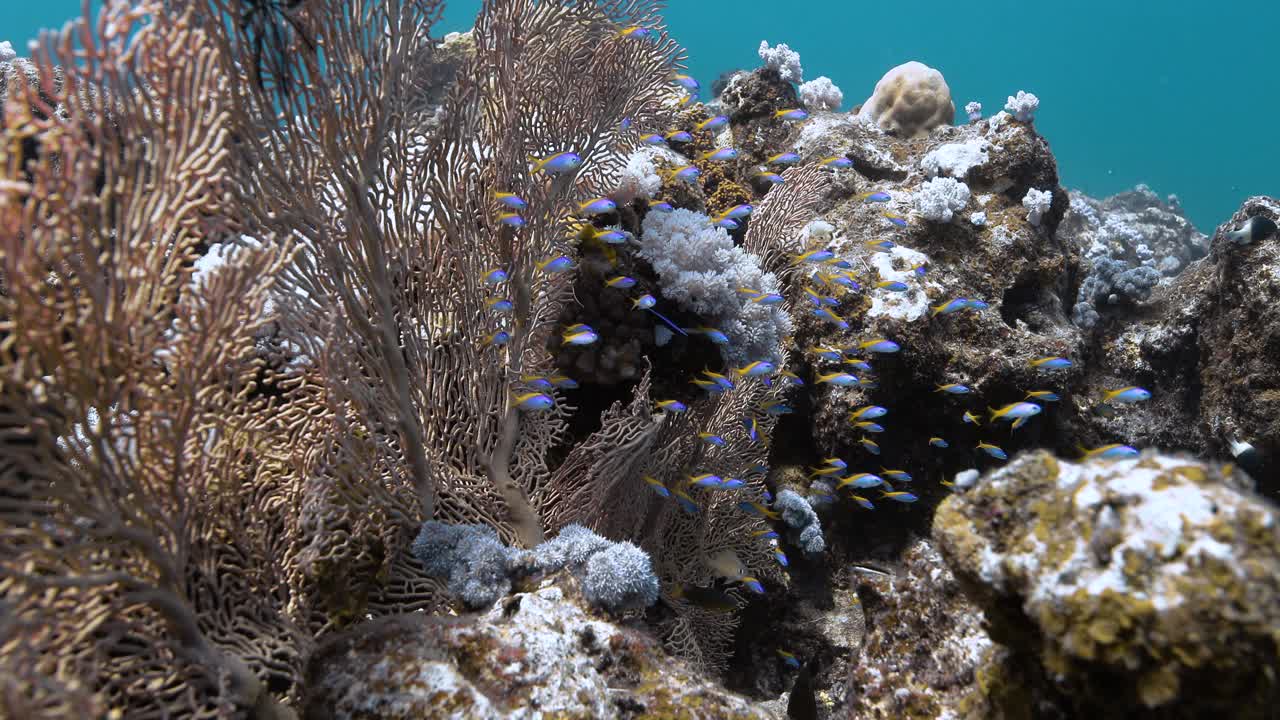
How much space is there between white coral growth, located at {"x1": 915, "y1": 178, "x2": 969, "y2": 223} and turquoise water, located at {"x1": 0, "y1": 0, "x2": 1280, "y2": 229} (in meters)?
73.3

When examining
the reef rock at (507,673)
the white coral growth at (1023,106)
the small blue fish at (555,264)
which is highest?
the white coral growth at (1023,106)

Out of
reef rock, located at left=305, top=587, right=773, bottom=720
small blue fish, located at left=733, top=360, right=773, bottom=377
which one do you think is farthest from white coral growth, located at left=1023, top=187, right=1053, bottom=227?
reef rock, located at left=305, top=587, right=773, bottom=720

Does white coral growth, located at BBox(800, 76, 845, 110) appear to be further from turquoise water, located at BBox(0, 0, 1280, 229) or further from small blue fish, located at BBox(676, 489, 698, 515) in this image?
turquoise water, located at BBox(0, 0, 1280, 229)

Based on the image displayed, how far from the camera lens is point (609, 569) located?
296cm

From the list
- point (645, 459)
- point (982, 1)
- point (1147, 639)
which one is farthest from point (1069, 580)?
point (982, 1)

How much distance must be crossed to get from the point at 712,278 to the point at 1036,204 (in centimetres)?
490

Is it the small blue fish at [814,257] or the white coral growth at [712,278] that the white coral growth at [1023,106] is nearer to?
the small blue fish at [814,257]

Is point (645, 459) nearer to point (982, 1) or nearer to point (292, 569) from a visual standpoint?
point (292, 569)

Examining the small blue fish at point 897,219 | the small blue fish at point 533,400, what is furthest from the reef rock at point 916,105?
the small blue fish at point 533,400

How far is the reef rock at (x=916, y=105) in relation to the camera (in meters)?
9.30

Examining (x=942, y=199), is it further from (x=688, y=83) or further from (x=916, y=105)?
(x=916, y=105)

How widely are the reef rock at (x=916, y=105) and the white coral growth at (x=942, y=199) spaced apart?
2.72 metres

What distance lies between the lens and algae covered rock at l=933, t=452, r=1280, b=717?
129cm

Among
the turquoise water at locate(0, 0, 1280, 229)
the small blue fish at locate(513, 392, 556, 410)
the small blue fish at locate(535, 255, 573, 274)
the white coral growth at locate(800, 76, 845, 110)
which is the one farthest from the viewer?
the turquoise water at locate(0, 0, 1280, 229)
